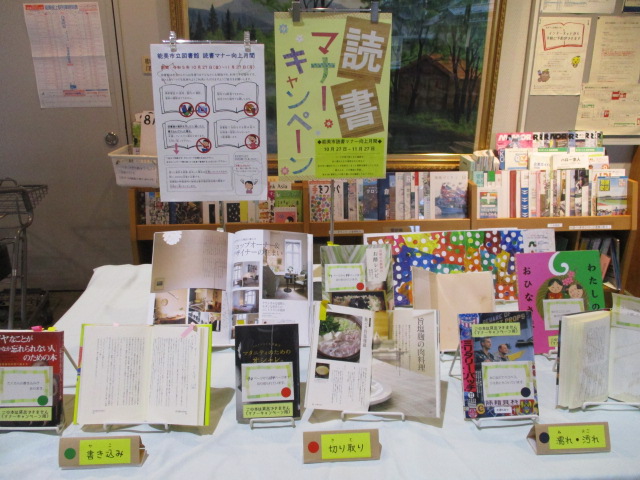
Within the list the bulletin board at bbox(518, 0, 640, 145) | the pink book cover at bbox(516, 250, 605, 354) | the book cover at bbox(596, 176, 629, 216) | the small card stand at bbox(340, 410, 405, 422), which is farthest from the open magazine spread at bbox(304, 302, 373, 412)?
the bulletin board at bbox(518, 0, 640, 145)

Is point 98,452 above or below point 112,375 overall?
below

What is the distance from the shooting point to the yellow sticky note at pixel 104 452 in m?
1.21

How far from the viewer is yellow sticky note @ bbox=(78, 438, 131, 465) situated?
1.21 meters

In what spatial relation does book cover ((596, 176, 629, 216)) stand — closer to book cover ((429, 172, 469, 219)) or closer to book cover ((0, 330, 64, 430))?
book cover ((429, 172, 469, 219))

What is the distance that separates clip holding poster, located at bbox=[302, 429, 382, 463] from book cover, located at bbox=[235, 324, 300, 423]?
131 mm

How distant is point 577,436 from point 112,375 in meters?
1.15

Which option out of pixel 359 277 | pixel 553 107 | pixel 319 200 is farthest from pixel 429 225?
pixel 359 277

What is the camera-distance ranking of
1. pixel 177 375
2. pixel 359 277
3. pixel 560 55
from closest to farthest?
pixel 177 375 → pixel 359 277 → pixel 560 55

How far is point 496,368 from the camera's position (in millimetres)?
1351

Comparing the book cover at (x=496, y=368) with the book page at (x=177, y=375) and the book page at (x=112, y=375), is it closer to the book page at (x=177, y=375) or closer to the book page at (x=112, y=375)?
the book page at (x=177, y=375)

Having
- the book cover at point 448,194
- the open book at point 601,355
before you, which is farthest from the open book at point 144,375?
the book cover at point 448,194

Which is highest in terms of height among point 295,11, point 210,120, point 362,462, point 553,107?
point 295,11

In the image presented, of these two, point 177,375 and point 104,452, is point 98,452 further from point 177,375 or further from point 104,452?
point 177,375

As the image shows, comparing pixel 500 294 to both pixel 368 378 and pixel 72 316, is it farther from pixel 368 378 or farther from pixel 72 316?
pixel 72 316
